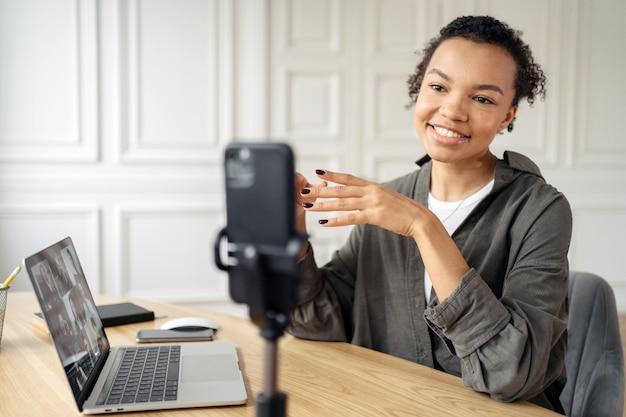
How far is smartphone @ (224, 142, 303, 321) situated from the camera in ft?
1.64

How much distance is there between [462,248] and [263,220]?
98 centimetres

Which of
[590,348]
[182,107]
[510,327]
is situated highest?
[182,107]

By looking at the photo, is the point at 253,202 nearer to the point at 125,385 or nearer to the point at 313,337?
the point at 125,385

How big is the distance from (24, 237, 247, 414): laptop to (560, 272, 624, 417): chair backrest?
741mm

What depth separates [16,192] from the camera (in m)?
3.27

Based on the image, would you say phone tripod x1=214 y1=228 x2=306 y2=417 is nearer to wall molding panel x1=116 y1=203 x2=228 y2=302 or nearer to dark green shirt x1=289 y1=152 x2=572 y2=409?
dark green shirt x1=289 y1=152 x2=572 y2=409

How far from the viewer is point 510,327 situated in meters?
1.12

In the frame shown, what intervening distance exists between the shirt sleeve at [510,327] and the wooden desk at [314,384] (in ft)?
0.14

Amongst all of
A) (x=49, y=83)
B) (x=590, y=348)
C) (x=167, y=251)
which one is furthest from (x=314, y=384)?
(x=49, y=83)

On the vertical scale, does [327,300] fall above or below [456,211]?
below

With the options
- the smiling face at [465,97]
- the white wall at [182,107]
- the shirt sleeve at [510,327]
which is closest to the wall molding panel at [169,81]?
the white wall at [182,107]

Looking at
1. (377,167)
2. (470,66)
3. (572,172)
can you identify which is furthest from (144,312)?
(572,172)

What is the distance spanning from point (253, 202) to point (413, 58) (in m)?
3.38

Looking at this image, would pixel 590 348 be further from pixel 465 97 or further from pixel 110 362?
pixel 110 362
